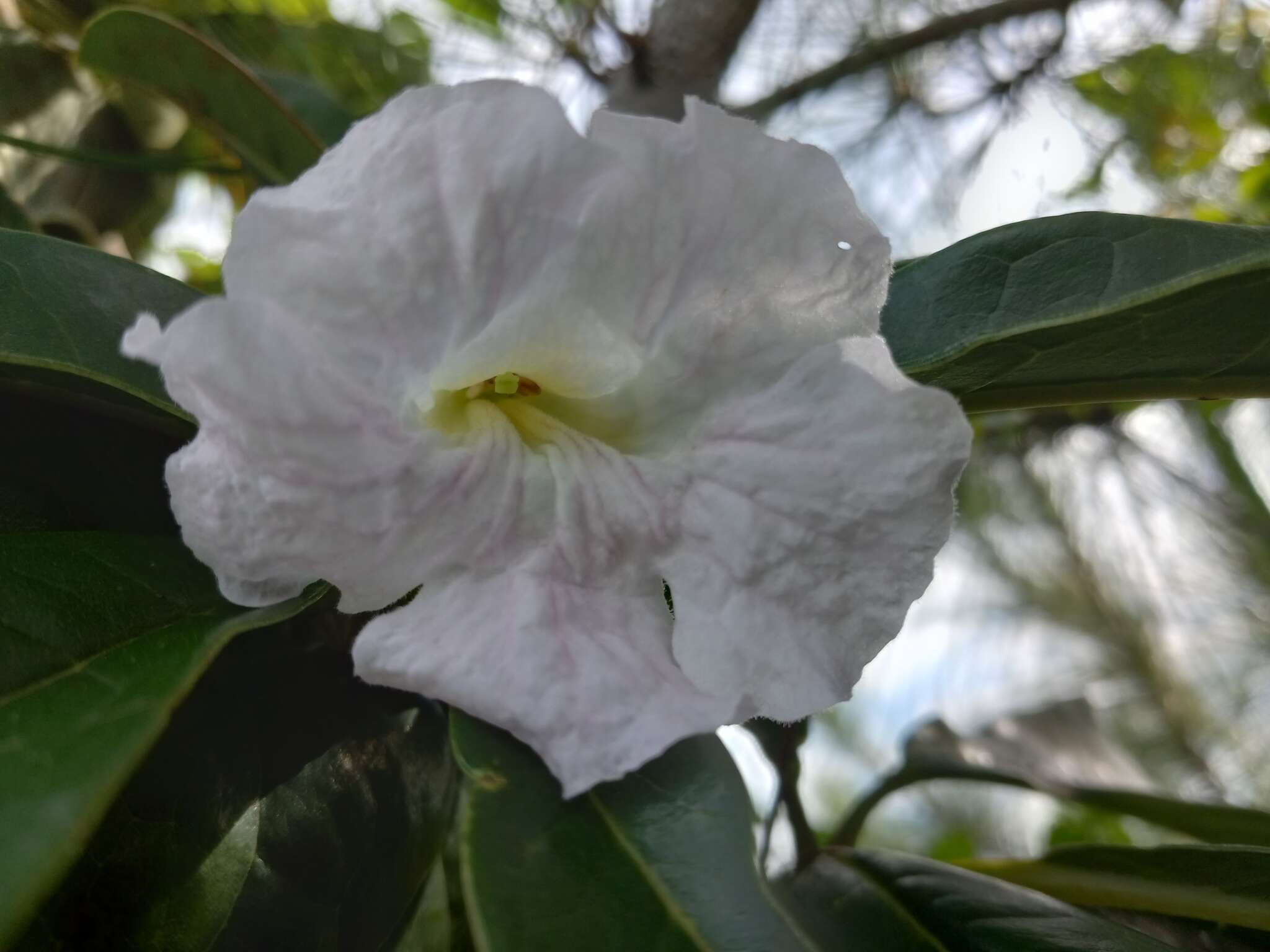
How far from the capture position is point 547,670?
1.49ft

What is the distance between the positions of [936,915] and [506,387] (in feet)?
1.44

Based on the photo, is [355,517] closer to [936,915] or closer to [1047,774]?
[936,915]

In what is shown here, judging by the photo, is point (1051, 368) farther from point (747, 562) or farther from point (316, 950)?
point (316, 950)

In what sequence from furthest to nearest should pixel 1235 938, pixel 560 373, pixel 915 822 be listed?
pixel 915 822 < pixel 1235 938 < pixel 560 373

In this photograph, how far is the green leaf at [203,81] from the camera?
0.87 metres

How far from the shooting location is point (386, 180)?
0.44 metres

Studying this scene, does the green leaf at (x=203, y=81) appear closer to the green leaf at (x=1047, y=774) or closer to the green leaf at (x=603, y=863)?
the green leaf at (x=603, y=863)

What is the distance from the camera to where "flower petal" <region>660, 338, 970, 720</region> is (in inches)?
19.1

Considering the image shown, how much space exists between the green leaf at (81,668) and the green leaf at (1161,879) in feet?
2.00

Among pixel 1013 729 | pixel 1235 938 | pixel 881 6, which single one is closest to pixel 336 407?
pixel 1235 938

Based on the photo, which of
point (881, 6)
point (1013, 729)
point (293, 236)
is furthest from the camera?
point (881, 6)

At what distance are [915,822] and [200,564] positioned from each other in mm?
2842

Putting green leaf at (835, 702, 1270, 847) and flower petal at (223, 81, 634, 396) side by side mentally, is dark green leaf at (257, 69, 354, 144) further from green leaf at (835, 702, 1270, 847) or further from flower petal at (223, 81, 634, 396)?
green leaf at (835, 702, 1270, 847)

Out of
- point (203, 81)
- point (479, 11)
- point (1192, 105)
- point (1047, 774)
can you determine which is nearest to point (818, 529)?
point (203, 81)
